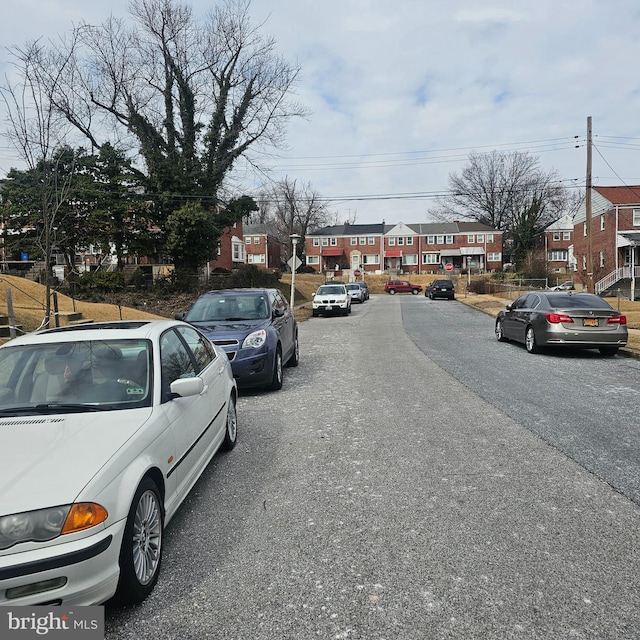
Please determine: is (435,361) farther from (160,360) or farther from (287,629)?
(287,629)

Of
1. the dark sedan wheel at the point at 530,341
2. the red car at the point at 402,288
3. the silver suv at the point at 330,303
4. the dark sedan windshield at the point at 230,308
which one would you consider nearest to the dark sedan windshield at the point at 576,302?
the dark sedan wheel at the point at 530,341

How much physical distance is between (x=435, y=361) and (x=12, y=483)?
1023cm

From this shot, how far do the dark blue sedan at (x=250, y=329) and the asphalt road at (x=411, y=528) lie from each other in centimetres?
79

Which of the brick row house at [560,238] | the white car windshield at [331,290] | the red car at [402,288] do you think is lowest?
the red car at [402,288]

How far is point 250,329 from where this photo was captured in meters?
8.92

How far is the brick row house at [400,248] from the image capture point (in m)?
79.1

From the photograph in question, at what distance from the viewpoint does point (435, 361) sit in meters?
→ 12.1

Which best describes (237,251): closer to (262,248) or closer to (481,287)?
(262,248)

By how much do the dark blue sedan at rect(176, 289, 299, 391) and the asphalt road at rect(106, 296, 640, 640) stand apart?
79cm

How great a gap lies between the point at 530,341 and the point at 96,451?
11.9 metres

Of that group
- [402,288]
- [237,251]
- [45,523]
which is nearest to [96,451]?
[45,523]

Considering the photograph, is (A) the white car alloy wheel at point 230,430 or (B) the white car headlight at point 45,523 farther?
(A) the white car alloy wheel at point 230,430

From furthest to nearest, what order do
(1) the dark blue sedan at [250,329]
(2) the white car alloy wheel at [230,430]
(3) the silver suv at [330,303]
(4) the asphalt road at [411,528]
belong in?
1. (3) the silver suv at [330,303]
2. (1) the dark blue sedan at [250,329]
3. (2) the white car alloy wheel at [230,430]
4. (4) the asphalt road at [411,528]

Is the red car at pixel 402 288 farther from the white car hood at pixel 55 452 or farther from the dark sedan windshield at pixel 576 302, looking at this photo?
the white car hood at pixel 55 452
